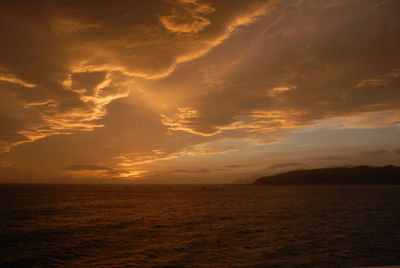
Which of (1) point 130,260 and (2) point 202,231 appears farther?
(2) point 202,231

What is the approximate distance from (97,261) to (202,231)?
1530cm

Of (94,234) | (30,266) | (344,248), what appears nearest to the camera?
(30,266)

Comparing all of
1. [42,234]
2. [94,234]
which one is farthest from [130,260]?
[42,234]

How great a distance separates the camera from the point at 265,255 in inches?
861

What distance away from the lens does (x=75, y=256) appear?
22906mm

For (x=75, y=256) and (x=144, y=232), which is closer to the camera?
(x=75, y=256)

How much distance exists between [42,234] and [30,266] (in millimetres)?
14220

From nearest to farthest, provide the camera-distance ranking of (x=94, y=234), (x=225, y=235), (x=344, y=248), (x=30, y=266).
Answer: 1. (x=30, y=266)
2. (x=344, y=248)
3. (x=225, y=235)
4. (x=94, y=234)

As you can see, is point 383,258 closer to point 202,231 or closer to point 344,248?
point 344,248

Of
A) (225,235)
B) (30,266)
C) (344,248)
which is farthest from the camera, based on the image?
(225,235)

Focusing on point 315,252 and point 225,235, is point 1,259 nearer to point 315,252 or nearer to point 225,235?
point 225,235

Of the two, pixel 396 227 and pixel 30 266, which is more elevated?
pixel 30 266

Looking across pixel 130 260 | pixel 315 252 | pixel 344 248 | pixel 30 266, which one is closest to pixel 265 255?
pixel 315 252

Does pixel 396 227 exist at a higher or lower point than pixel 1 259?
lower
